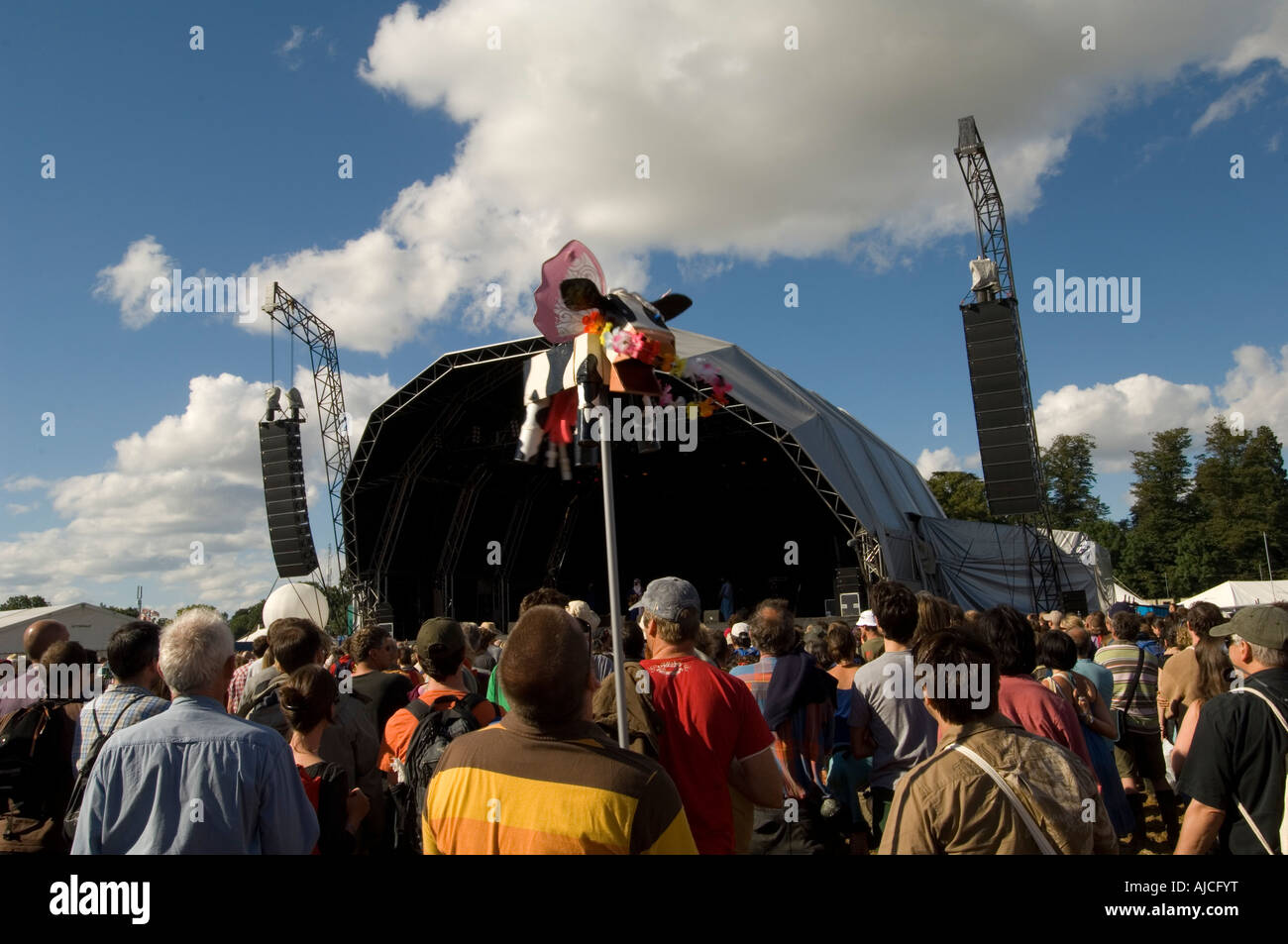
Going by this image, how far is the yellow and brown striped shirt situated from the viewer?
1651 mm

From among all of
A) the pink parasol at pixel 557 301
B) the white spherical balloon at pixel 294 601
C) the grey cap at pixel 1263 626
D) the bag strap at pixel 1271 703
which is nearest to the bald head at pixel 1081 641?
the grey cap at pixel 1263 626

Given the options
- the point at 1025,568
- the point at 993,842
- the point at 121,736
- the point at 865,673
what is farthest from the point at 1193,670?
the point at 1025,568

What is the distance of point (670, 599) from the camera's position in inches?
115

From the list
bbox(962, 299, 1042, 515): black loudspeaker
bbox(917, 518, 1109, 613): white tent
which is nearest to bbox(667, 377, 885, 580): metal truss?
bbox(962, 299, 1042, 515): black loudspeaker

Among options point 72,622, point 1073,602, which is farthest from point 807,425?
point 72,622

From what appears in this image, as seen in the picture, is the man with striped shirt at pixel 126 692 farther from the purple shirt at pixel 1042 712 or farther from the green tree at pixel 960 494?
the green tree at pixel 960 494

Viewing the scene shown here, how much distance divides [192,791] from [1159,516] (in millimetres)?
63779

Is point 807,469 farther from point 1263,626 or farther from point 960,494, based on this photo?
point 960,494

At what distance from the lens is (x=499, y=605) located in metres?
23.6

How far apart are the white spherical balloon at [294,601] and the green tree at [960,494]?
1621 inches

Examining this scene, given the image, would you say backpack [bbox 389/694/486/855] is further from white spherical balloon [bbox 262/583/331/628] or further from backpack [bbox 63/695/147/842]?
white spherical balloon [bbox 262/583/331/628]

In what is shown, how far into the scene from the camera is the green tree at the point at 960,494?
53.8 meters
